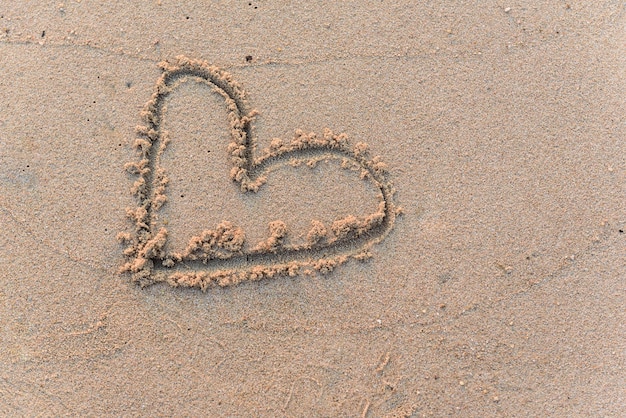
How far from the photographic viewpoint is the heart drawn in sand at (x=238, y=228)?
3018 millimetres

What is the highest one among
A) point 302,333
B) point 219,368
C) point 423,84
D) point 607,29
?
point 607,29

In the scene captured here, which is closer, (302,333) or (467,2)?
(302,333)

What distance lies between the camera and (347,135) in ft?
10.4

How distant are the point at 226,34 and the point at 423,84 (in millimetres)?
1510

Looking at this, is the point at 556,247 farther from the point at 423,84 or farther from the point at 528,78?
the point at 423,84

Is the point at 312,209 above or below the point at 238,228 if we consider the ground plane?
above

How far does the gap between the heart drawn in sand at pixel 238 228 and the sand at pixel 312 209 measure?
16mm

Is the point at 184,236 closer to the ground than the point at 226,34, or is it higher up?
closer to the ground

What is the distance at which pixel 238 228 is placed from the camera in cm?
306

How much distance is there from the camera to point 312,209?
3096mm

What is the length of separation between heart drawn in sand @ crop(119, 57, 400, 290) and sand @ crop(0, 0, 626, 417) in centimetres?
2

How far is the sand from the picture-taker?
9.80ft

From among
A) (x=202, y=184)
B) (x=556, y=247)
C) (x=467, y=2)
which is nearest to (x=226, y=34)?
(x=202, y=184)

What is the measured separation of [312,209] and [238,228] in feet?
1.76
